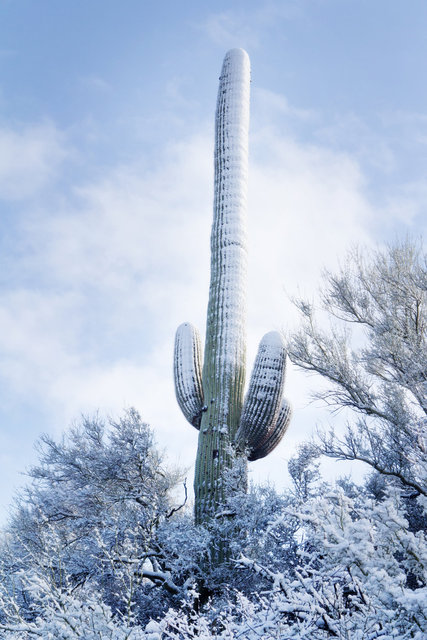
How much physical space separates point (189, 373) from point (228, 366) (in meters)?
0.80

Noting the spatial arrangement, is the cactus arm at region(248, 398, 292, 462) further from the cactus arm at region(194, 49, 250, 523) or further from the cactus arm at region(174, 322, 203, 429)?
the cactus arm at region(174, 322, 203, 429)

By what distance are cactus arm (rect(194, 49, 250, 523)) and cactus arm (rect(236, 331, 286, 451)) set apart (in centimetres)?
21

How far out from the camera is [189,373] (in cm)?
921

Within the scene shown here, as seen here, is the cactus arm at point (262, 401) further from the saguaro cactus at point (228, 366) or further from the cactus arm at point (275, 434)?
the cactus arm at point (275, 434)

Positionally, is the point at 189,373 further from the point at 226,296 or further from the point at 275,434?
the point at 275,434

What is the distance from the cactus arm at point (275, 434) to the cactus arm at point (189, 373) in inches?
43.1

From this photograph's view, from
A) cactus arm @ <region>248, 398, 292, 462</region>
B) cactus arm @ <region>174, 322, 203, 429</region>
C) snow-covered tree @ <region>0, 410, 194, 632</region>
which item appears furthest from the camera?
cactus arm @ <region>174, 322, 203, 429</region>

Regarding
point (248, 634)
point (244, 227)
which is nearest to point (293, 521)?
point (248, 634)

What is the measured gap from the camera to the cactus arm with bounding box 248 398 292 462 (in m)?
8.70

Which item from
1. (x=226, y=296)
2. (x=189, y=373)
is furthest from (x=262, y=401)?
(x=226, y=296)

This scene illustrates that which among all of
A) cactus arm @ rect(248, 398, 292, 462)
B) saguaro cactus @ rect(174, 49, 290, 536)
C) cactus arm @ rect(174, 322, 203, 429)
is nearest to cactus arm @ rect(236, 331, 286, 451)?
saguaro cactus @ rect(174, 49, 290, 536)

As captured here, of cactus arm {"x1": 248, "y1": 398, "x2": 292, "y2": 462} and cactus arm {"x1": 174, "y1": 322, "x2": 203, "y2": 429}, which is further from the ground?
cactus arm {"x1": 174, "y1": 322, "x2": 203, "y2": 429}

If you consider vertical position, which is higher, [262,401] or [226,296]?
[226,296]

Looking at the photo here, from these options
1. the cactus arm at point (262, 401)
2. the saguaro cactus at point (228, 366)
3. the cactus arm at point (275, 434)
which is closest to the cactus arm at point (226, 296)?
the saguaro cactus at point (228, 366)
